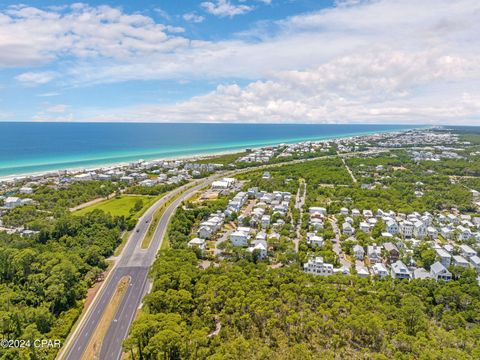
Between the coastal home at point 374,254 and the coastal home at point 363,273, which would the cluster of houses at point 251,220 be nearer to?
the coastal home at point 363,273

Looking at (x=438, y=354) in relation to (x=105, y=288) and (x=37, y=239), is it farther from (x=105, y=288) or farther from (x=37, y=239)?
(x=37, y=239)

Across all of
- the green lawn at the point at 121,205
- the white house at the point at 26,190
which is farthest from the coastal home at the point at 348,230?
the white house at the point at 26,190

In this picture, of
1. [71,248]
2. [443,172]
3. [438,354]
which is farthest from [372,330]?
[443,172]

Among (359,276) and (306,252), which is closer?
(359,276)

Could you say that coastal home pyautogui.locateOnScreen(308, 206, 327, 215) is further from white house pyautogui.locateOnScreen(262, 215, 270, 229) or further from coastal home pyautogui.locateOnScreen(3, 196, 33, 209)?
coastal home pyautogui.locateOnScreen(3, 196, 33, 209)

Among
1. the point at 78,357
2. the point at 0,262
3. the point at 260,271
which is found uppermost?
the point at 0,262

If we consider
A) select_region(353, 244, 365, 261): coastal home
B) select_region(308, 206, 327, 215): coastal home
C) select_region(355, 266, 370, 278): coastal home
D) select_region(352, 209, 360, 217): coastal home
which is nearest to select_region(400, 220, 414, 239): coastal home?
select_region(352, 209, 360, 217): coastal home
